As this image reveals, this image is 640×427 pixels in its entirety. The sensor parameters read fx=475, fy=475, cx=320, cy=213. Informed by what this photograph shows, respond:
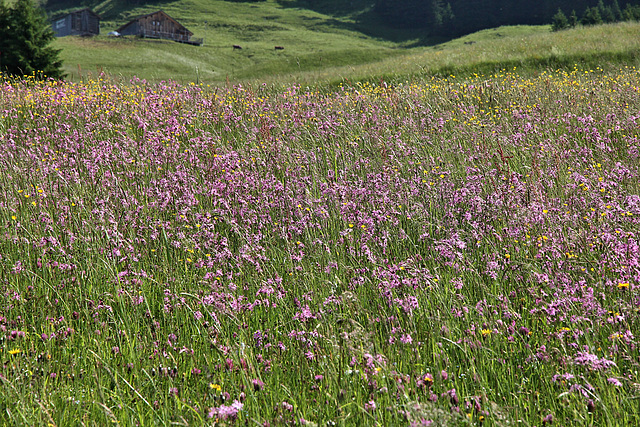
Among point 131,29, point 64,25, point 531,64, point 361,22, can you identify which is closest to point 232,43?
point 131,29

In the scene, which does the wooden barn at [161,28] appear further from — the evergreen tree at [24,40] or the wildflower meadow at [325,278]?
the wildflower meadow at [325,278]

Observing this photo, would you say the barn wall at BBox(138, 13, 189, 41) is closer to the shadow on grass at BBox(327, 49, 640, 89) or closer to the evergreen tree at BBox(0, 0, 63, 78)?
the evergreen tree at BBox(0, 0, 63, 78)

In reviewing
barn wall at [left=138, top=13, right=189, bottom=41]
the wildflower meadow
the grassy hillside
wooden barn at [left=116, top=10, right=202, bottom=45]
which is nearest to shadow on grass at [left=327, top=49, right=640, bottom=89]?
the grassy hillside

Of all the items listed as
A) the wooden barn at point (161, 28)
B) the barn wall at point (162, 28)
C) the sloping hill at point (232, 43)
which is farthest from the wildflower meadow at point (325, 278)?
the barn wall at point (162, 28)

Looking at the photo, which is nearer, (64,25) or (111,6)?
(64,25)

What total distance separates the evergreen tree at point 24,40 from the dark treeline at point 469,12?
375 ft

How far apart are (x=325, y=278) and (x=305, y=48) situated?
290 ft

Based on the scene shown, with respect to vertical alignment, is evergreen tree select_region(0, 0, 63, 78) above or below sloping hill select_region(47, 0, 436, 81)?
below

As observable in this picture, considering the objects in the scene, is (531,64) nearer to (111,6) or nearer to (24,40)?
(24,40)

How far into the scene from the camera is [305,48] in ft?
282

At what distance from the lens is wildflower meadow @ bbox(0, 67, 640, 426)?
7.07ft

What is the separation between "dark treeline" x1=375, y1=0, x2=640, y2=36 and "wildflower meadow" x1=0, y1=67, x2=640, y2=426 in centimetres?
13402

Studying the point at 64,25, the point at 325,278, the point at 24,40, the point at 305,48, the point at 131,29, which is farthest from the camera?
the point at 64,25

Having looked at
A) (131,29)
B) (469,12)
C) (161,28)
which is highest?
Answer: (469,12)
